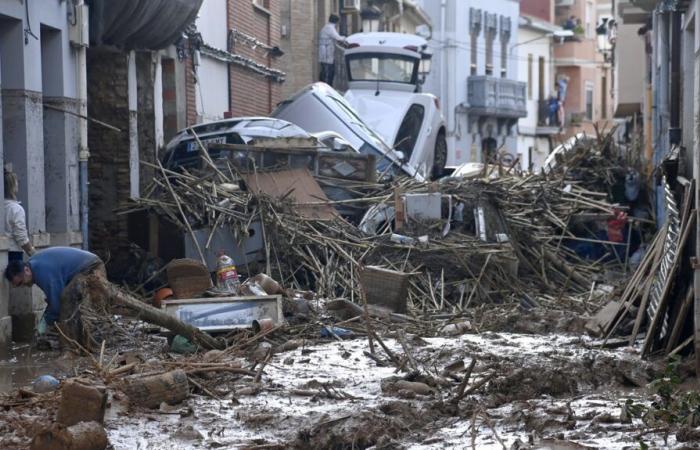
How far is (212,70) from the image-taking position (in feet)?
84.2

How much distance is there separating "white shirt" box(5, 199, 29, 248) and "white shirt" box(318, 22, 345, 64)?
22989mm

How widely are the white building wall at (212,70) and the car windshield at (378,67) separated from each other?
1082 centimetres

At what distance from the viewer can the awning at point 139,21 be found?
17.9m

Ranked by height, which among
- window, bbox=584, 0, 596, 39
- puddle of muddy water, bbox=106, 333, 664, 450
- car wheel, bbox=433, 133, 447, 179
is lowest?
puddle of muddy water, bbox=106, 333, 664, 450

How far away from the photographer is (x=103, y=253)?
18453 millimetres

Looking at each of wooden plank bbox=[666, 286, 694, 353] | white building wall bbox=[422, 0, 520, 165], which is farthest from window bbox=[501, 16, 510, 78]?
wooden plank bbox=[666, 286, 694, 353]

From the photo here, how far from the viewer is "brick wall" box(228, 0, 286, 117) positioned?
91.1 ft

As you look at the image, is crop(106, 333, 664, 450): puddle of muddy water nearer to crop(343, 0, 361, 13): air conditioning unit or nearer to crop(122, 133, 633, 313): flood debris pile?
crop(122, 133, 633, 313): flood debris pile

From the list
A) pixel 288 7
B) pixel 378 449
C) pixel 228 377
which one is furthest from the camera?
pixel 288 7

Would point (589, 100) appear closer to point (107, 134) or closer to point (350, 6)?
point (350, 6)

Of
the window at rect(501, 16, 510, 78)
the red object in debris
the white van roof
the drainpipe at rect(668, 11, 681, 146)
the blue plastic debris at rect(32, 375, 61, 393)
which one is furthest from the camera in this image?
the window at rect(501, 16, 510, 78)

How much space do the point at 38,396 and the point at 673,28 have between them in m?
14.1

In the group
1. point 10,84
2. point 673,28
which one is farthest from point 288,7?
point 10,84

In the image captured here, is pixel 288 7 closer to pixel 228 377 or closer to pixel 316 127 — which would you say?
pixel 316 127
